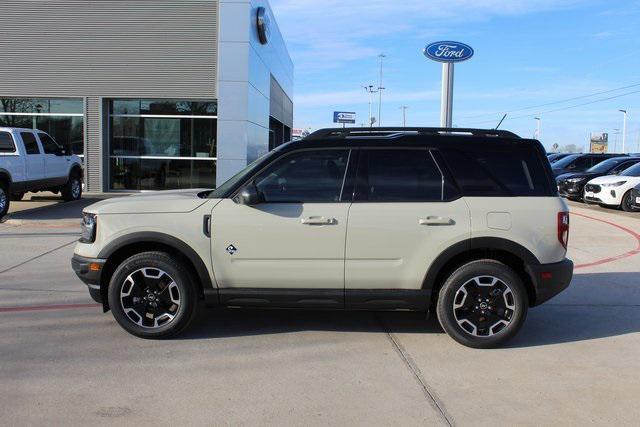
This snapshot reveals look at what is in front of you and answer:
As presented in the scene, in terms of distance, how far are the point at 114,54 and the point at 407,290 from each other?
53.1ft

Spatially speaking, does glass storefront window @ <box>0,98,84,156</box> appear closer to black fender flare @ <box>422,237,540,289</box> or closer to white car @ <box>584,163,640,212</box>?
white car @ <box>584,163,640,212</box>

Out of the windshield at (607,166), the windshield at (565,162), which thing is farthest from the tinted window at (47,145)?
the windshield at (565,162)

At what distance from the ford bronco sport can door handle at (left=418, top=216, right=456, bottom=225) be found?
0.04ft

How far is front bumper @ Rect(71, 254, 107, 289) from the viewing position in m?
5.06

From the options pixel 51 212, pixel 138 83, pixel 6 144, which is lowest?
pixel 51 212

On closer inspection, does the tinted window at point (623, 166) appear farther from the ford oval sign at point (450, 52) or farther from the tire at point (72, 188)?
the tire at point (72, 188)

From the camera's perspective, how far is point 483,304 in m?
4.98

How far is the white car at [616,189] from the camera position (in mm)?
16812

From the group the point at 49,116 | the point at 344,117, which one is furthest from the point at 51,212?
the point at 344,117

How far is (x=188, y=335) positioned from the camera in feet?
17.2

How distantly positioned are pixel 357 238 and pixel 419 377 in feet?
4.06

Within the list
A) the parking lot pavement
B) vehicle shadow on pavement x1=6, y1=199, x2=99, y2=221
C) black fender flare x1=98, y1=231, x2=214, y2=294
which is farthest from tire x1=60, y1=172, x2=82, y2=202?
black fender flare x1=98, y1=231, x2=214, y2=294

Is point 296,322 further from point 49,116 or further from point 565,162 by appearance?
point 565,162

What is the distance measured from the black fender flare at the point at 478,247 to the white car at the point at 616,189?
13.8 metres
